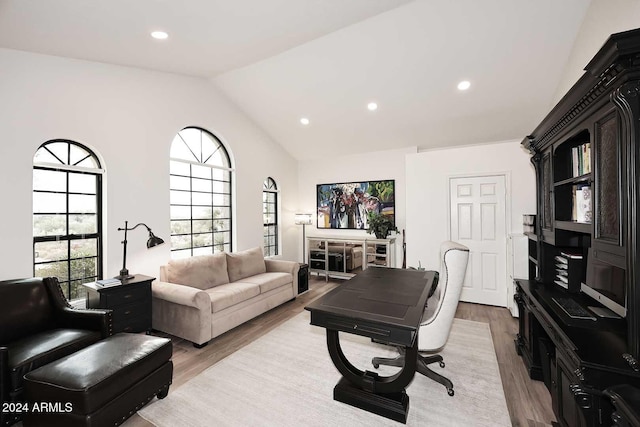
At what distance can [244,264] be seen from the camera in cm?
428

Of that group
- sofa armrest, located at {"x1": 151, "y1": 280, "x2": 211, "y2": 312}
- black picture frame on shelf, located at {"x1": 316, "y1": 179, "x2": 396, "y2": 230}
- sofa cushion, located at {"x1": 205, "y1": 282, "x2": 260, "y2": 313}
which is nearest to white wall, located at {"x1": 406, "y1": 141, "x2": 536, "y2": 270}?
black picture frame on shelf, located at {"x1": 316, "y1": 179, "x2": 396, "y2": 230}

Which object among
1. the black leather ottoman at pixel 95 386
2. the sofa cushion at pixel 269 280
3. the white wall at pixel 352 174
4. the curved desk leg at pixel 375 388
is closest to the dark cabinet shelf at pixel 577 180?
the curved desk leg at pixel 375 388

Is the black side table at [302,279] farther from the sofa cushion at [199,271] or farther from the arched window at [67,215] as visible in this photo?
the arched window at [67,215]

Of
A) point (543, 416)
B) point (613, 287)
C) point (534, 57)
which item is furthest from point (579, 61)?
point (543, 416)

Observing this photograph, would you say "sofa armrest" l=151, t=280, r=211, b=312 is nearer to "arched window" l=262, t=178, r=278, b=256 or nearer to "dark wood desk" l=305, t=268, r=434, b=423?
"dark wood desk" l=305, t=268, r=434, b=423

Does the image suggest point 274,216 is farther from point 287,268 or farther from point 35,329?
point 35,329

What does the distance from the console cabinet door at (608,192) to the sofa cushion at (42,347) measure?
3457 millimetres

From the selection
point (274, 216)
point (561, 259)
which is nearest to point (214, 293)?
point (274, 216)

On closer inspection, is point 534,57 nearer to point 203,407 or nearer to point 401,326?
point 401,326

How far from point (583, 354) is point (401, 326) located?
85 cm

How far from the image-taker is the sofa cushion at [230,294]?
3.20m

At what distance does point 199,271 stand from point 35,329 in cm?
154

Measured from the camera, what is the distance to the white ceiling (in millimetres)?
2404

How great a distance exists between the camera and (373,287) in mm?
2365
